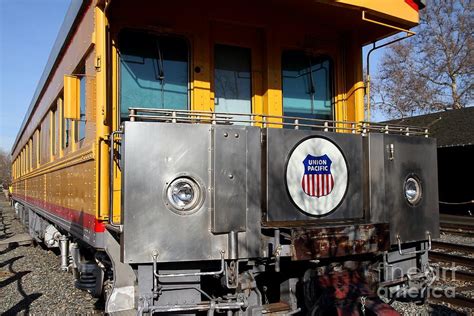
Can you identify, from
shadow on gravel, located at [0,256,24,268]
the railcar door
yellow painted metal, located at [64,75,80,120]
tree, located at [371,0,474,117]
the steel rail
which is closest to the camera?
yellow painted metal, located at [64,75,80,120]

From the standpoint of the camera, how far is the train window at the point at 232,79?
4395 millimetres

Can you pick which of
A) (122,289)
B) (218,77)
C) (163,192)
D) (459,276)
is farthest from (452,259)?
(163,192)

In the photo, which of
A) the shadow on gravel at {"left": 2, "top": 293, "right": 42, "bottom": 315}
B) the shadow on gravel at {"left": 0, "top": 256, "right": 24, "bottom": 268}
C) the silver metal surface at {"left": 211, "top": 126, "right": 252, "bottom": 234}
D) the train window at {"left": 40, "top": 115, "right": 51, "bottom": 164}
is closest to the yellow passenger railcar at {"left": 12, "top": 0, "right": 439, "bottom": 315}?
the silver metal surface at {"left": 211, "top": 126, "right": 252, "bottom": 234}

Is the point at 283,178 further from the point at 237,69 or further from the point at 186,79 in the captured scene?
the point at 237,69

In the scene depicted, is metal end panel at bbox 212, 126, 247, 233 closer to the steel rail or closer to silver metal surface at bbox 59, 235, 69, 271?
silver metal surface at bbox 59, 235, 69, 271

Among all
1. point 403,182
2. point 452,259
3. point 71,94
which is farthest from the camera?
point 452,259

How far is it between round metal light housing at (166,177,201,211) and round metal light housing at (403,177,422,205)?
184 centimetres

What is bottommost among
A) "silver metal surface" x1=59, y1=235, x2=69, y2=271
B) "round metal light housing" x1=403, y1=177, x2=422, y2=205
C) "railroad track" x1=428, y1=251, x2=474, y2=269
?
"railroad track" x1=428, y1=251, x2=474, y2=269

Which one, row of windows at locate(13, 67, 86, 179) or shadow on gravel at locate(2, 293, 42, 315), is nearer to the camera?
row of windows at locate(13, 67, 86, 179)

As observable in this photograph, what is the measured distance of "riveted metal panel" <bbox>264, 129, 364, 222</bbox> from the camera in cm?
329

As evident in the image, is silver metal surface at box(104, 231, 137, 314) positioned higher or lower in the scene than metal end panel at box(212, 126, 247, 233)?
lower

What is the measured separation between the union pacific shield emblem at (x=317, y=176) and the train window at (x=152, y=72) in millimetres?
1357

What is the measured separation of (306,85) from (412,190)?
1.55 metres

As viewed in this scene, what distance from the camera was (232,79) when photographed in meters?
4.48
